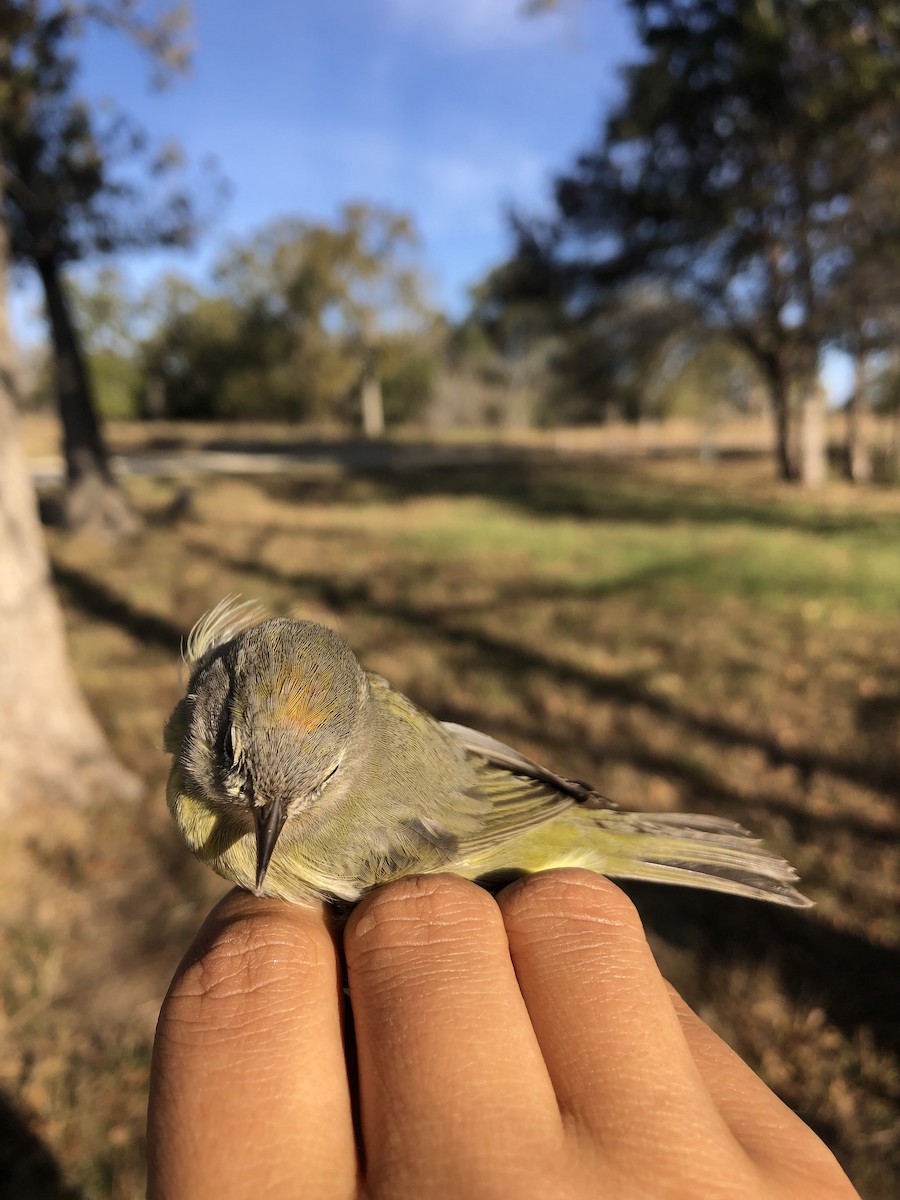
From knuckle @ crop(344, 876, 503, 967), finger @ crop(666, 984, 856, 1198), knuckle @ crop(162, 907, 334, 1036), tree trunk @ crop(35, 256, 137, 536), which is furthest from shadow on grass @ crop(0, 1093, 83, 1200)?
tree trunk @ crop(35, 256, 137, 536)

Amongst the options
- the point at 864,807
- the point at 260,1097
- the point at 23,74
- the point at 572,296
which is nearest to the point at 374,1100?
the point at 260,1097

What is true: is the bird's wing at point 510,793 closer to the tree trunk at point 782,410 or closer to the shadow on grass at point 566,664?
the shadow on grass at point 566,664

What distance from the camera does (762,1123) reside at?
1.18 m

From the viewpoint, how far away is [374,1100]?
45.6 inches

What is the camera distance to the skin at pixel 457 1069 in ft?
3.43

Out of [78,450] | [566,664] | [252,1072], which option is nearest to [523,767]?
[252,1072]

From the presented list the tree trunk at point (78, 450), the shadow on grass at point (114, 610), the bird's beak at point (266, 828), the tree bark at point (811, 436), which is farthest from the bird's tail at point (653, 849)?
the tree bark at point (811, 436)

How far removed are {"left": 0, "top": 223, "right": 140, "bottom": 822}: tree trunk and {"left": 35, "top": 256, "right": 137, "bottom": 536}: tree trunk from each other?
26.5 ft

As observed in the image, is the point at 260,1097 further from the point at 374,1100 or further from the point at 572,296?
the point at 572,296

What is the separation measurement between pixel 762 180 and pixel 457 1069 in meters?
16.3

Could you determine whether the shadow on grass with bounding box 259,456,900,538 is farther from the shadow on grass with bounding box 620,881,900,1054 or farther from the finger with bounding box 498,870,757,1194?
the finger with bounding box 498,870,757,1194

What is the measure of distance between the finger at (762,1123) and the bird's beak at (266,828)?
2.69ft

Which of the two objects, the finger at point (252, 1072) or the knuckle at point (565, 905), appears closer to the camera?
the finger at point (252, 1072)

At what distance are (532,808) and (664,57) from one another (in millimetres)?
15358
